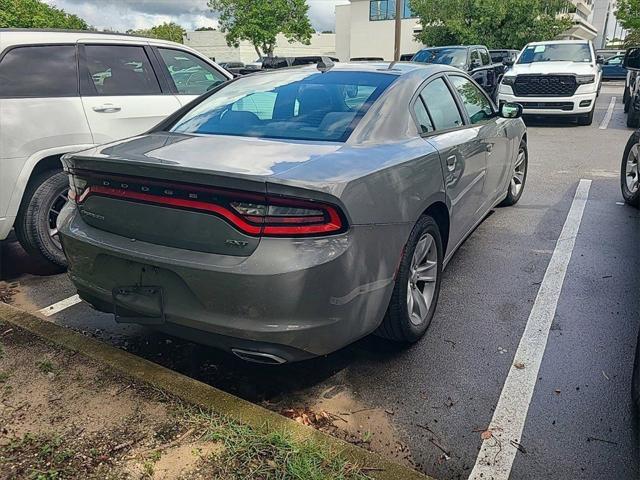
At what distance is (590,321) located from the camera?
341 cm

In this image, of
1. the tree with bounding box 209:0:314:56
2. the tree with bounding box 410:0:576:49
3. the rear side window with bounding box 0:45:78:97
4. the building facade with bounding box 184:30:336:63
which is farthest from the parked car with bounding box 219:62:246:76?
the building facade with bounding box 184:30:336:63

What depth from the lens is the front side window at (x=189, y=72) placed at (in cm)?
522

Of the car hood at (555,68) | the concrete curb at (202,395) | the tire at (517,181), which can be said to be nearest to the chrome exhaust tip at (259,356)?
the concrete curb at (202,395)

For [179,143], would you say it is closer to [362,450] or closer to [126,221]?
[126,221]

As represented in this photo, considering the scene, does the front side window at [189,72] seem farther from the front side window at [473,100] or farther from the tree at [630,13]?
the tree at [630,13]

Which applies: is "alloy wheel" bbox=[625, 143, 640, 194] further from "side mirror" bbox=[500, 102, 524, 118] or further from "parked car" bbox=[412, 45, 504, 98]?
→ "parked car" bbox=[412, 45, 504, 98]

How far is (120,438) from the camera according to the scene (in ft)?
7.48

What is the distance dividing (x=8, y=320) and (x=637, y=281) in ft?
14.7

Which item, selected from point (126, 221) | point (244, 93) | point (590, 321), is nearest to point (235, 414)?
point (126, 221)

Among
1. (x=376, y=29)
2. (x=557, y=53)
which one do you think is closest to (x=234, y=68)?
(x=557, y=53)

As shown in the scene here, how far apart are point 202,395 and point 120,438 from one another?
398mm

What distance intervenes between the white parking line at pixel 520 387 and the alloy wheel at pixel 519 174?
5.16 ft

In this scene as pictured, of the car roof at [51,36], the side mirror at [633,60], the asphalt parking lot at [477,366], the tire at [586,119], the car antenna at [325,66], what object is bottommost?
the tire at [586,119]

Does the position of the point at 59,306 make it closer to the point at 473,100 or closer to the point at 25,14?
the point at 473,100
